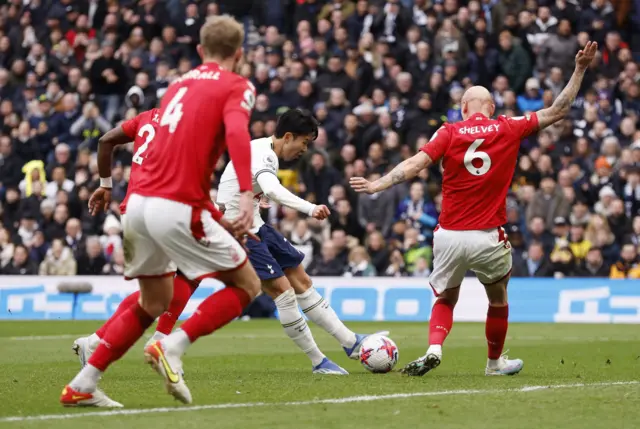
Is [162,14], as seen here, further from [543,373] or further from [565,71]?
[543,373]

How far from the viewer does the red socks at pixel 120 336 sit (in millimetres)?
7422

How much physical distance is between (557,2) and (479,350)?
11830 millimetres

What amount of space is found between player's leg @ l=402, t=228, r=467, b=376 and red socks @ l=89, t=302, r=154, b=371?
276 cm

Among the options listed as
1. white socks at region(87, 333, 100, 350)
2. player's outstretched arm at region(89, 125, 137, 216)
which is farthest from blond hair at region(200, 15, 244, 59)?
white socks at region(87, 333, 100, 350)

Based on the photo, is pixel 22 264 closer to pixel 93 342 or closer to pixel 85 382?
pixel 93 342

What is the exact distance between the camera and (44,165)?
25.3 m

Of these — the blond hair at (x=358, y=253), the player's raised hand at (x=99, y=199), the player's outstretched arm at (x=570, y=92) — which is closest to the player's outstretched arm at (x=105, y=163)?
the player's raised hand at (x=99, y=199)

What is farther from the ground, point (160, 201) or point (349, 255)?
point (160, 201)

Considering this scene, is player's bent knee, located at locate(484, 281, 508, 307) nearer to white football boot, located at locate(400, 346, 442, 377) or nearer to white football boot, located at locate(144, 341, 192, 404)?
white football boot, located at locate(400, 346, 442, 377)

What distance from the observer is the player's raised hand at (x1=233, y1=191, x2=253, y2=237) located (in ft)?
22.9

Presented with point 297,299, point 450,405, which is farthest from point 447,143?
point 450,405

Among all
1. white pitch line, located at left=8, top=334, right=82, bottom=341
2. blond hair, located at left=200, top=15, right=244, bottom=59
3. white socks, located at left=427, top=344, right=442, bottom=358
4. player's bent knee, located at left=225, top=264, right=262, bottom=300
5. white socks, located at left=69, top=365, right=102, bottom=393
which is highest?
blond hair, located at left=200, top=15, right=244, bottom=59

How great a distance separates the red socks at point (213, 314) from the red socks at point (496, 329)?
3.28m

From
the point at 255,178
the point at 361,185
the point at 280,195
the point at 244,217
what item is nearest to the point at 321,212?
the point at 361,185
